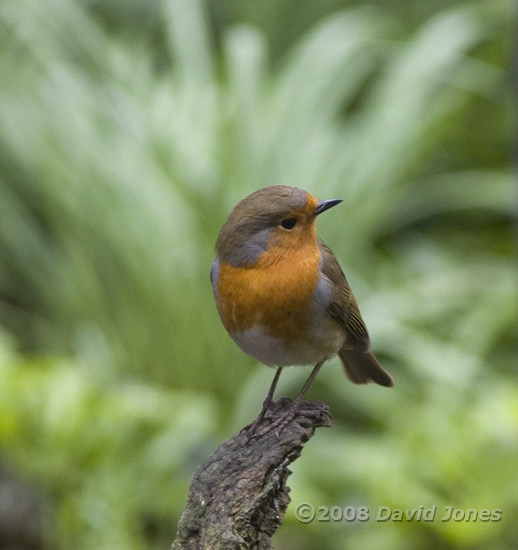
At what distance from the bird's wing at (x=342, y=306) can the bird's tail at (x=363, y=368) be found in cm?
10

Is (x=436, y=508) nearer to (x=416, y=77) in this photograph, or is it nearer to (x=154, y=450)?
(x=154, y=450)

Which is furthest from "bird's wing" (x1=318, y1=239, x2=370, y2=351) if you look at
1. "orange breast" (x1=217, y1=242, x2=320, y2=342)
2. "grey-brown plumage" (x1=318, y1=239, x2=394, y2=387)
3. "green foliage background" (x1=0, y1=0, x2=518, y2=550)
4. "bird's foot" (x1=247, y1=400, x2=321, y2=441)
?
"green foliage background" (x1=0, y1=0, x2=518, y2=550)

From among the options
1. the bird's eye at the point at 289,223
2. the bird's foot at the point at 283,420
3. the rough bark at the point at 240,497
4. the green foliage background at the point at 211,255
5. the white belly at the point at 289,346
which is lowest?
the rough bark at the point at 240,497

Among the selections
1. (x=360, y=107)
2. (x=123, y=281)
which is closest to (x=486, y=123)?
(x=360, y=107)

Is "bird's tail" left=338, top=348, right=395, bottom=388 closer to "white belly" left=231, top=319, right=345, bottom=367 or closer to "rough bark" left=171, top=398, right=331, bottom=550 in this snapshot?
"white belly" left=231, top=319, right=345, bottom=367

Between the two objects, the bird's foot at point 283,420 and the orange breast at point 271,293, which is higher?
the orange breast at point 271,293

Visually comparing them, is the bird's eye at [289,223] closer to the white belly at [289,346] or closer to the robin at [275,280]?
the robin at [275,280]

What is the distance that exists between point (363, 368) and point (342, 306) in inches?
14.9

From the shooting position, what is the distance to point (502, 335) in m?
4.18

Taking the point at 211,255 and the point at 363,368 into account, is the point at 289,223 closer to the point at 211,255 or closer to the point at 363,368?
the point at 363,368

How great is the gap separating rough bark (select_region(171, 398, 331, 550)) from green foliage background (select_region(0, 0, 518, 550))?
120 centimetres

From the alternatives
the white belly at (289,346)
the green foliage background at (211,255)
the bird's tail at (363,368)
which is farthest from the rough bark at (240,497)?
the green foliage background at (211,255)

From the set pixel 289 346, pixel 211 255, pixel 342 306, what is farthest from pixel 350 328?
pixel 211 255

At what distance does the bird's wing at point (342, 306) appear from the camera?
204 cm
